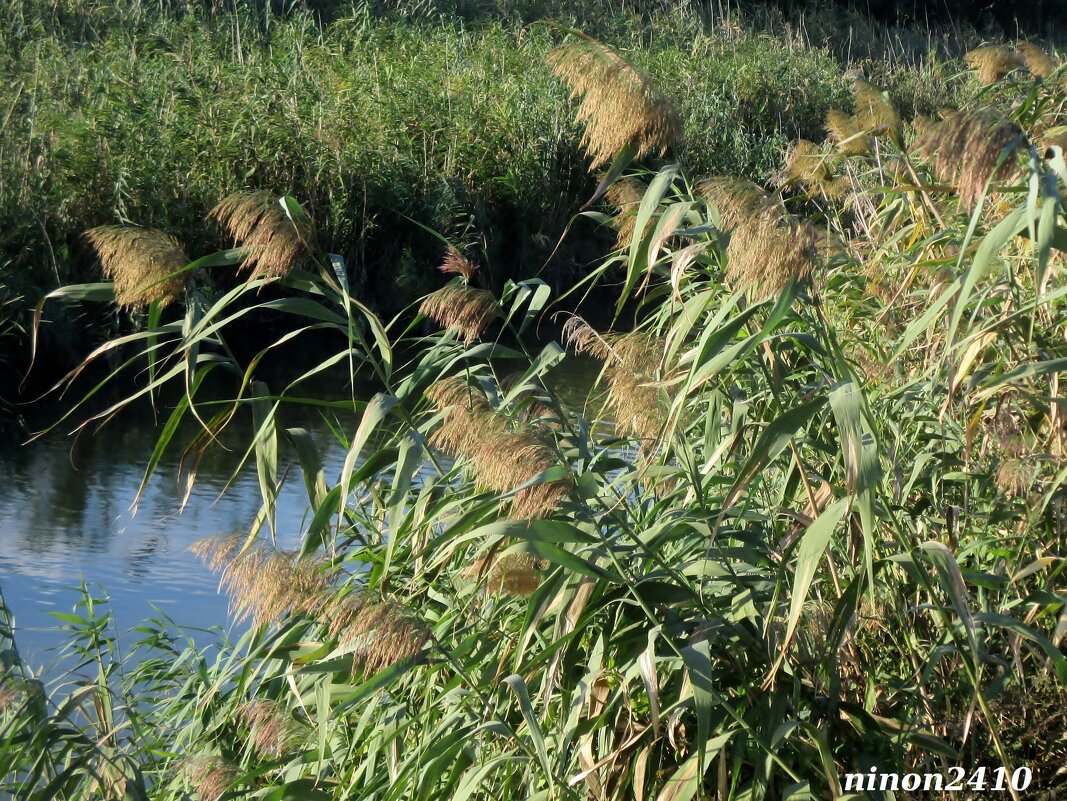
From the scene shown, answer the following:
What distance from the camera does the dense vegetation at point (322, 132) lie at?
233 inches

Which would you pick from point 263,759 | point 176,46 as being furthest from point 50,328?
point 263,759

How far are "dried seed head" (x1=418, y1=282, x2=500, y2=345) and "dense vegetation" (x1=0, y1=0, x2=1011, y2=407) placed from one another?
12.4 feet

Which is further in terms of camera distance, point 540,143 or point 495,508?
point 540,143

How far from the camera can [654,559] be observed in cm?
182

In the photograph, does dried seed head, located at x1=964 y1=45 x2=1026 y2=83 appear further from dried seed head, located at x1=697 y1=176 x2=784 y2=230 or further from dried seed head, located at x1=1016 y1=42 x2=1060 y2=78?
dried seed head, located at x1=697 y1=176 x2=784 y2=230

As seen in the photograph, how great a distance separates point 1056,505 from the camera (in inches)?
85.4

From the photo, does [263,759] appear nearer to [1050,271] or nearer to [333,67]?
Answer: [1050,271]

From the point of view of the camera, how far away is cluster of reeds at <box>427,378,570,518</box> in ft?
5.35

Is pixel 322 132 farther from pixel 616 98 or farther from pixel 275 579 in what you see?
pixel 275 579

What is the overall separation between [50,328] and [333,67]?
3357 mm

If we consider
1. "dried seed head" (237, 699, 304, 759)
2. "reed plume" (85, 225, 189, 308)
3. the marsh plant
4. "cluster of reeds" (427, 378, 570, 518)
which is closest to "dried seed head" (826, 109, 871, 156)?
the marsh plant

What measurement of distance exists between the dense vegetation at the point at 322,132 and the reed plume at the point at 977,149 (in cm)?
454

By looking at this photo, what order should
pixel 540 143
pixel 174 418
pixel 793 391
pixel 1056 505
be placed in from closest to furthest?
pixel 174 418
pixel 1056 505
pixel 793 391
pixel 540 143

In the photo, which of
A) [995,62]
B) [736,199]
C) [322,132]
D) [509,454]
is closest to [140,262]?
[509,454]
